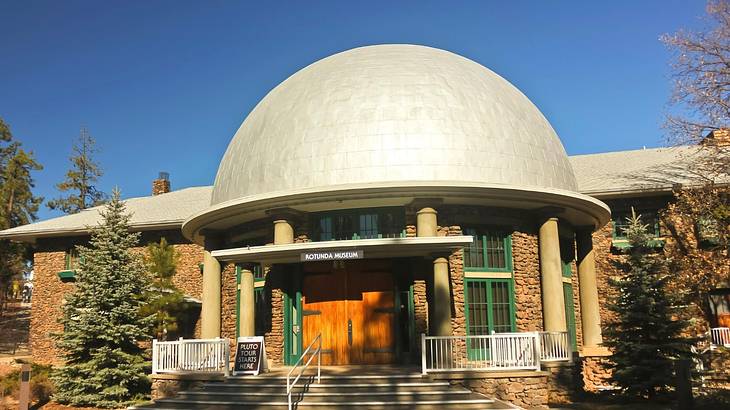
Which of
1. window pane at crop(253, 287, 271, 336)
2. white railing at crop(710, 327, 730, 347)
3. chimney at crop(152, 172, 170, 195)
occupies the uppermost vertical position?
chimney at crop(152, 172, 170, 195)

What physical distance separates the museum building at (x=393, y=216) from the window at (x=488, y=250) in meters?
0.04

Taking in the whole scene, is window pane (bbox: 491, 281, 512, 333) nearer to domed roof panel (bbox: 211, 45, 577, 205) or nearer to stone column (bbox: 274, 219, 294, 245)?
domed roof panel (bbox: 211, 45, 577, 205)

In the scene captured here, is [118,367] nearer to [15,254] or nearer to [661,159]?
[661,159]

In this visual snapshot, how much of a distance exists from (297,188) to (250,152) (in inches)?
115

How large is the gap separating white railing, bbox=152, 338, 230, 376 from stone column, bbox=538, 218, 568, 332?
28.0 feet

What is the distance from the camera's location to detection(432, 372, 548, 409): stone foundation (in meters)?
13.9

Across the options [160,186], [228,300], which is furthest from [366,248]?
[160,186]

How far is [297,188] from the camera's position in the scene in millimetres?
16859

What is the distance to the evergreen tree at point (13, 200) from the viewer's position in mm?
44125

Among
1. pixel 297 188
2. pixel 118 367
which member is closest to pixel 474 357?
pixel 297 188

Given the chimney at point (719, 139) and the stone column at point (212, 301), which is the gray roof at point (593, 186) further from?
the stone column at point (212, 301)

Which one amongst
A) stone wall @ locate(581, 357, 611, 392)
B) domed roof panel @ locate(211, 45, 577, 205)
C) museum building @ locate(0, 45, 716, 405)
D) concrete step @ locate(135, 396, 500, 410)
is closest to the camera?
concrete step @ locate(135, 396, 500, 410)

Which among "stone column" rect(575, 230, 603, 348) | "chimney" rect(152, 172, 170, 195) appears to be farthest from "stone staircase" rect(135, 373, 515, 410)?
"chimney" rect(152, 172, 170, 195)

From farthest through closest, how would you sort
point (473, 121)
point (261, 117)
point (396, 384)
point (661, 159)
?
point (661, 159) < point (261, 117) < point (473, 121) < point (396, 384)
